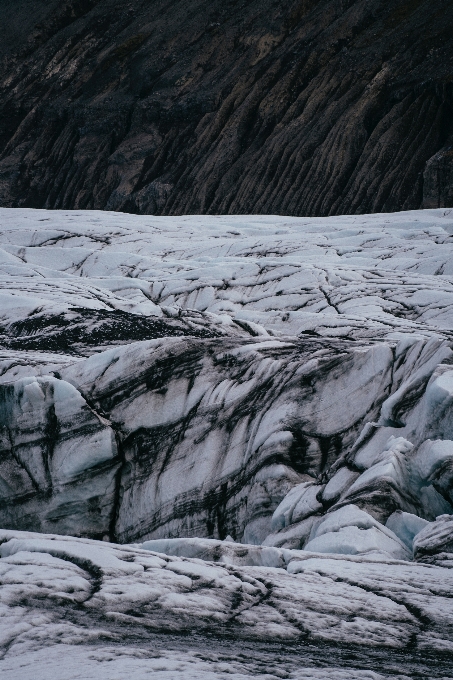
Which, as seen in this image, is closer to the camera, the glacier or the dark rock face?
the glacier

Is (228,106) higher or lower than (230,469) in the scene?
higher

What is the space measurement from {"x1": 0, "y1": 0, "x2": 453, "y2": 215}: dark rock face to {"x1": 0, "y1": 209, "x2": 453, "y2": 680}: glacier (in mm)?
16834

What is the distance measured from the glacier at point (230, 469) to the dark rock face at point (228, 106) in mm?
16834

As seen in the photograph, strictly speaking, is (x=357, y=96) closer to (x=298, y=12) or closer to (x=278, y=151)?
(x=278, y=151)

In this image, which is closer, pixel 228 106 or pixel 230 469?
pixel 230 469

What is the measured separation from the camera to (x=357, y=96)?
36.0 meters

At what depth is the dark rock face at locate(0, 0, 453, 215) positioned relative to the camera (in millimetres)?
33594

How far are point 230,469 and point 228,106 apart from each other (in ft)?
116

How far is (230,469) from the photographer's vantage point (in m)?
8.10

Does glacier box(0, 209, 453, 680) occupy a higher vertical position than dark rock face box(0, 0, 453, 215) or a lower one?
lower

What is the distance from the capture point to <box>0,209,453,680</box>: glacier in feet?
12.9

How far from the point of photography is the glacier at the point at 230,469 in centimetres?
395

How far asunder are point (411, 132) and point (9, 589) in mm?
31899

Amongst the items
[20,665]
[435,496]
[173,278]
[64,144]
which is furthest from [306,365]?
[64,144]
